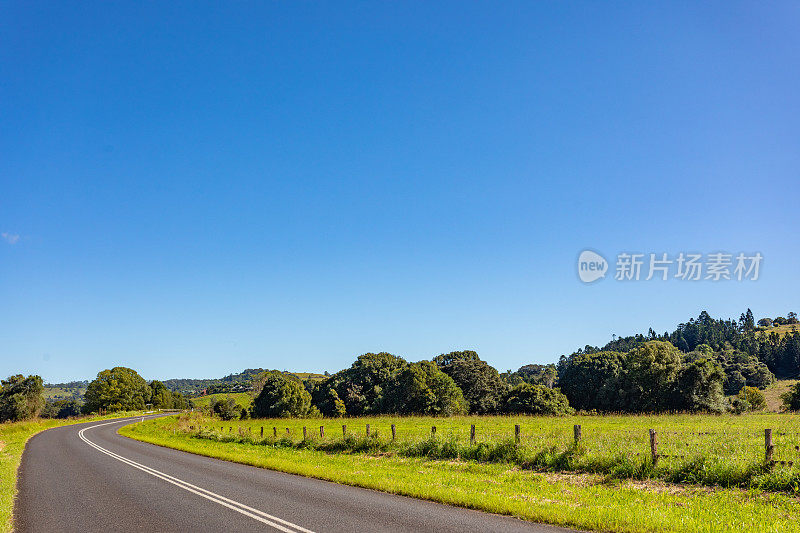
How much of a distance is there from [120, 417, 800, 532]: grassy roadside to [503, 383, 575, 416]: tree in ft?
158

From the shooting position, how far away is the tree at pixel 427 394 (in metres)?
68.8

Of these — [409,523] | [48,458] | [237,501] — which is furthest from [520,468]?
[48,458]

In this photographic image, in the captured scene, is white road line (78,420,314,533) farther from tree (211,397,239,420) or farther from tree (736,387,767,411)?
tree (736,387,767,411)

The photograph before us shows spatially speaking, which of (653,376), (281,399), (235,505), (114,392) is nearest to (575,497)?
(235,505)

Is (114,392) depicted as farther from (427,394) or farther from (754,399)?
(754,399)

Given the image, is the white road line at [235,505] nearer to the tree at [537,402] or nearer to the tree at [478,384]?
the tree at [537,402]

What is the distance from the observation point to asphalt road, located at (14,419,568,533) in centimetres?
1051

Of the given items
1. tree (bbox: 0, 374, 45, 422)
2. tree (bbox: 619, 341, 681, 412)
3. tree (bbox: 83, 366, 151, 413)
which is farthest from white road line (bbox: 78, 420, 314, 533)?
tree (bbox: 83, 366, 151, 413)

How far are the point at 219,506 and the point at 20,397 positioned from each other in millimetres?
106692

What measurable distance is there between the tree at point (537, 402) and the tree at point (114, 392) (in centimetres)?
9587

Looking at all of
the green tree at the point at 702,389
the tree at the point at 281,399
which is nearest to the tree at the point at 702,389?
the green tree at the point at 702,389

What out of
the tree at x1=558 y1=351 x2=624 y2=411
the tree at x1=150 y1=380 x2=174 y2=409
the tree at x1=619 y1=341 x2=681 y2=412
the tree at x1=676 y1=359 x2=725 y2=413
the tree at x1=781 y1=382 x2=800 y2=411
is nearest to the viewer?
the tree at x1=676 y1=359 x2=725 y2=413

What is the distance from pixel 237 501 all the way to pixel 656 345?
71.6m

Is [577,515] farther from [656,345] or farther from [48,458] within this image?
[656,345]
